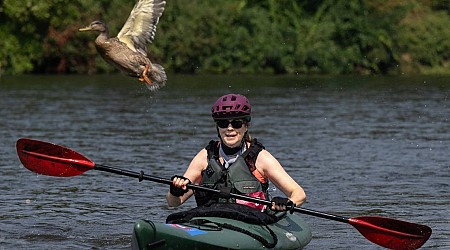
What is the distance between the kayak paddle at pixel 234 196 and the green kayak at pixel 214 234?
23cm

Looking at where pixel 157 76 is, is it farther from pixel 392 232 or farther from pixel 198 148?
pixel 198 148

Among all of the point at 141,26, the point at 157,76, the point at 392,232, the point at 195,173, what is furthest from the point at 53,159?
the point at 141,26

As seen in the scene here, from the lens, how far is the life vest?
30.7ft

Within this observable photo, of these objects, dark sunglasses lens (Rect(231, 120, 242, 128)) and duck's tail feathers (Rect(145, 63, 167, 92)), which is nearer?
dark sunglasses lens (Rect(231, 120, 242, 128))

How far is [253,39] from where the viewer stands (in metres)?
48.5

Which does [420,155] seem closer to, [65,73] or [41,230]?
[41,230]

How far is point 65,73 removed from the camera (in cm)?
4772

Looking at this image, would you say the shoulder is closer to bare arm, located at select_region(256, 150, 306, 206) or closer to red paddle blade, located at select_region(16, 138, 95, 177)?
bare arm, located at select_region(256, 150, 306, 206)

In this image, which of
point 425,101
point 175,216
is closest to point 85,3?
point 425,101

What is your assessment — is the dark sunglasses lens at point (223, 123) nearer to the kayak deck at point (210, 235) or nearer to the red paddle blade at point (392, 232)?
the kayak deck at point (210, 235)

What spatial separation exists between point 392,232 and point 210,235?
6.06 feet

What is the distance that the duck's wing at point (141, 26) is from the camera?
15.1 metres

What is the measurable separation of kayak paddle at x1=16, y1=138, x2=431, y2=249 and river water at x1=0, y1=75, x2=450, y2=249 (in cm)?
99

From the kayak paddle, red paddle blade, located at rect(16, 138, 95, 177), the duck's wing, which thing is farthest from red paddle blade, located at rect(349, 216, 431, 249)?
the duck's wing
